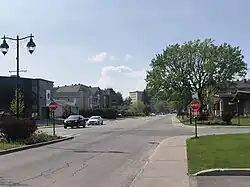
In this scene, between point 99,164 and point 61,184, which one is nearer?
point 61,184

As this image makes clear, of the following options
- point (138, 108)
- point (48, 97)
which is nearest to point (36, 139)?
point (48, 97)

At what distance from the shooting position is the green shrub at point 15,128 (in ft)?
85.4

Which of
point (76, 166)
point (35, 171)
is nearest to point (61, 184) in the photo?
point (35, 171)

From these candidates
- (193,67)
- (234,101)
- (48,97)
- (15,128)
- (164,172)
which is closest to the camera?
(164,172)

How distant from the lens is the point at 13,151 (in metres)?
21.5

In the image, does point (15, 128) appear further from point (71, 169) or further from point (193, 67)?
point (193, 67)

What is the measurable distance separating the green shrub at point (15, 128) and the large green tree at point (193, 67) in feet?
170

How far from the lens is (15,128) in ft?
86.2

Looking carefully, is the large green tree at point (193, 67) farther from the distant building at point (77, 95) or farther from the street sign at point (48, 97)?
the distant building at point (77, 95)

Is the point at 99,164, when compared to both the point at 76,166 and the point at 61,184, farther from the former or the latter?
the point at 61,184

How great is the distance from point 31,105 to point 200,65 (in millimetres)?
32749

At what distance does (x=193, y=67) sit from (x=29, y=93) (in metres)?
32.3

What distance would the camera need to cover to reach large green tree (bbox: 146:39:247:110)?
76750 millimetres

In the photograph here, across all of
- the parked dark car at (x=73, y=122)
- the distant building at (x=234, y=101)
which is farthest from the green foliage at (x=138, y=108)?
the parked dark car at (x=73, y=122)
